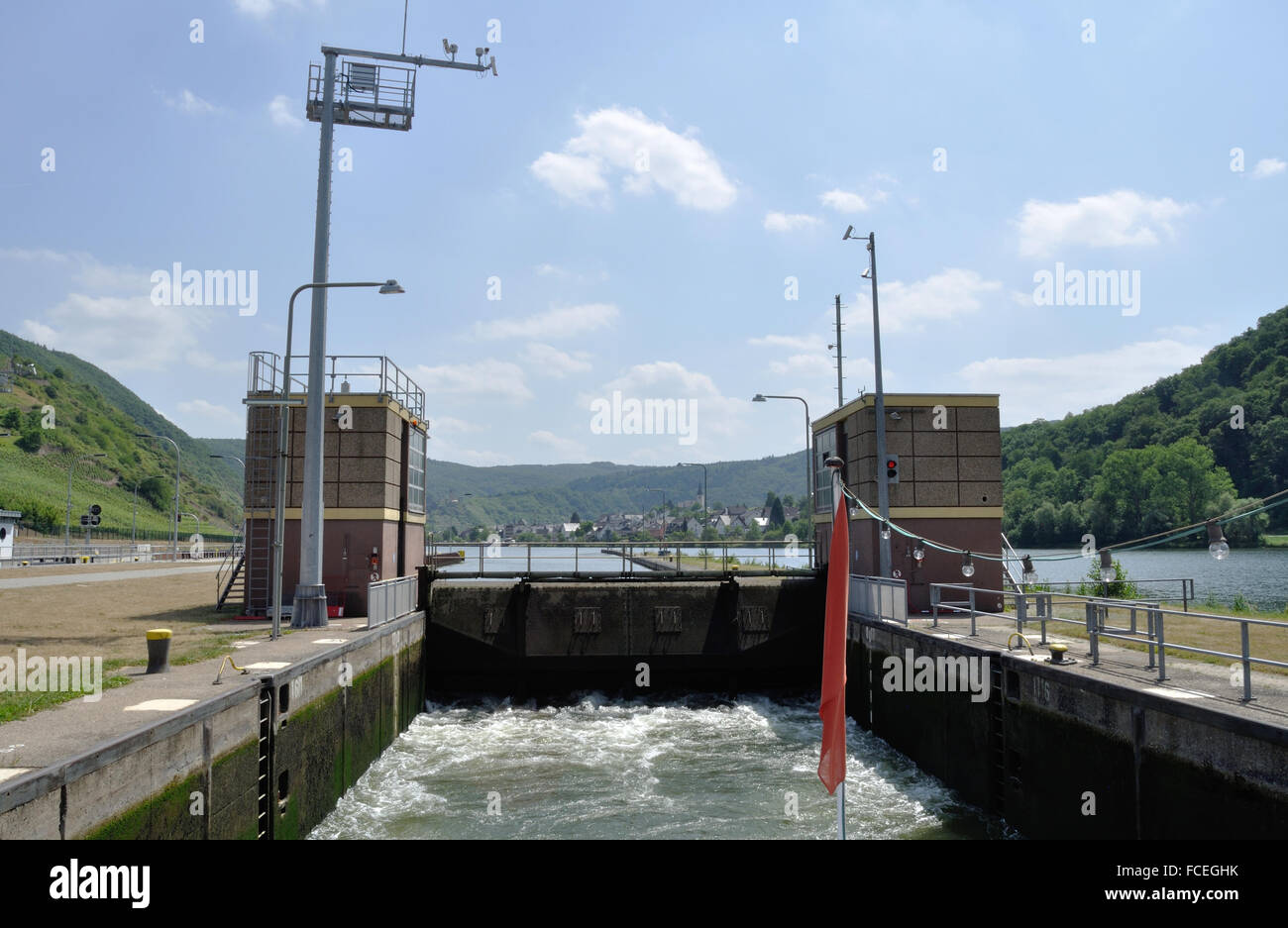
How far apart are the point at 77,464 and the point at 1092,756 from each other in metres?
138

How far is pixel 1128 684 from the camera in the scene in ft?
33.8

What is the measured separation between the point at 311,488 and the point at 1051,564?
76.4 meters

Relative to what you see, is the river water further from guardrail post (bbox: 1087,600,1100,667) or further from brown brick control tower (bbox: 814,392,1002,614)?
brown brick control tower (bbox: 814,392,1002,614)

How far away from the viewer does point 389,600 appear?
18.9m

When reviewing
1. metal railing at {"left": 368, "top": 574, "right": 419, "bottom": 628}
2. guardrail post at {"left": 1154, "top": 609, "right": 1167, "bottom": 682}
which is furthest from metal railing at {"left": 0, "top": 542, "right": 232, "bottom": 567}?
guardrail post at {"left": 1154, "top": 609, "right": 1167, "bottom": 682}

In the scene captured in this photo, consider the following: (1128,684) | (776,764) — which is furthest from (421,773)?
(1128,684)

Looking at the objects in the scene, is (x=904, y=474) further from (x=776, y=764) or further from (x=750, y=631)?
(x=776, y=764)

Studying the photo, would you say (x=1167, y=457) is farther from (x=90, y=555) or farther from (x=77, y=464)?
(x=77, y=464)

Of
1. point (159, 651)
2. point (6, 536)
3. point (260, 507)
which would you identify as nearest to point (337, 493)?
point (260, 507)

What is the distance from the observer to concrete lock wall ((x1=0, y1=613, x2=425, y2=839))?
678 cm

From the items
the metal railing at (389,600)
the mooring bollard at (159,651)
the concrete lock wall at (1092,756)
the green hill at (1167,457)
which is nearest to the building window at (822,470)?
the concrete lock wall at (1092,756)

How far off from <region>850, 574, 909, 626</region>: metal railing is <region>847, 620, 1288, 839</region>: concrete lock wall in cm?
163

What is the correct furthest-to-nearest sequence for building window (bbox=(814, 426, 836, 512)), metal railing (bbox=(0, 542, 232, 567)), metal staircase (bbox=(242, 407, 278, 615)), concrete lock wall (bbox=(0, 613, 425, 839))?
metal railing (bbox=(0, 542, 232, 567)), building window (bbox=(814, 426, 836, 512)), metal staircase (bbox=(242, 407, 278, 615)), concrete lock wall (bbox=(0, 613, 425, 839))

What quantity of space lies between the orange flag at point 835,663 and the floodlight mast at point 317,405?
15.0 meters
